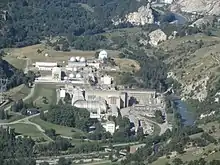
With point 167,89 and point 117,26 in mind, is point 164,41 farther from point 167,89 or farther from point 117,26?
point 167,89

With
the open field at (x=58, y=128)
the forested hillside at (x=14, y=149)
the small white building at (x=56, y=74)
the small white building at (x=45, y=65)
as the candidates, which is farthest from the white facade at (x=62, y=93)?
the forested hillside at (x=14, y=149)

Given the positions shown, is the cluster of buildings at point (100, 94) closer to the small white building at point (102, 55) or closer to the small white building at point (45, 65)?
the small white building at point (45, 65)

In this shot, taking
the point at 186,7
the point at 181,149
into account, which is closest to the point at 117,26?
the point at 186,7

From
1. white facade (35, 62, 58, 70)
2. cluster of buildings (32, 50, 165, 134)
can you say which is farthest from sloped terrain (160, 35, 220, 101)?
white facade (35, 62, 58, 70)

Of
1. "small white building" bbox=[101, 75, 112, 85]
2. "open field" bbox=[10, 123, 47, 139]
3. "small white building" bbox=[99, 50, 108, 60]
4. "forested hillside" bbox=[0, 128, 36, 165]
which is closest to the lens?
"forested hillside" bbox=[0, 128, 36, 165]

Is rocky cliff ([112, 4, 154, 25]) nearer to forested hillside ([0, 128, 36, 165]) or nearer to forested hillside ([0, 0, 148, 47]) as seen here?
forested hillside ([0, 0, 148, 47])
